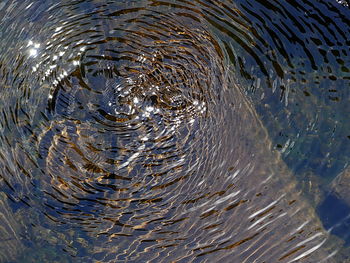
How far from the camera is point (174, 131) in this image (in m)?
4.26

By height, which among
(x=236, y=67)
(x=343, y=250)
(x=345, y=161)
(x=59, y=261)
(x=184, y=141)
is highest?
(x=236, y=67)

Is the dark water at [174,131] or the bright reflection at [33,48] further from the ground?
the bright reflection at [33,48]

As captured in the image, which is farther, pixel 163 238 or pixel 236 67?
pixel 236 67

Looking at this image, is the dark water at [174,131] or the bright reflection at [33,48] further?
the bright reflection at [33,48]

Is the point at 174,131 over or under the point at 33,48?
under

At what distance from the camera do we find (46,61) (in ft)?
15.1

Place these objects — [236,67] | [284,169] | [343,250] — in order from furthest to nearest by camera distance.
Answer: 1. [236,67]
2. [284,169]
3. [343,250]

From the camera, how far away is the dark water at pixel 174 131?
3881 millimetres

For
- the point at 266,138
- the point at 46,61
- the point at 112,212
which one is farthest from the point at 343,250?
the point at 46,61

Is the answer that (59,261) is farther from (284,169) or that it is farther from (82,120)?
(284,169)

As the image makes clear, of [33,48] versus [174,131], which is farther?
[33,48]

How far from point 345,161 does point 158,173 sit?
144 cm

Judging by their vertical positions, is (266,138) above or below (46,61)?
below

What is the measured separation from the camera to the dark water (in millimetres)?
3881
